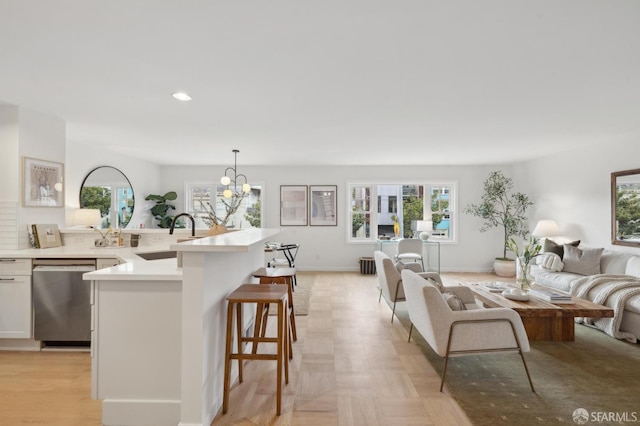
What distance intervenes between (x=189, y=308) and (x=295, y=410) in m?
1.02

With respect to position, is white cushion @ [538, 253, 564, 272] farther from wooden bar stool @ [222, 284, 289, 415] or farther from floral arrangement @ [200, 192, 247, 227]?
floral arrangement @ [200, 192, 247, 227]

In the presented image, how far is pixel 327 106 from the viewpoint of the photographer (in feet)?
11.4

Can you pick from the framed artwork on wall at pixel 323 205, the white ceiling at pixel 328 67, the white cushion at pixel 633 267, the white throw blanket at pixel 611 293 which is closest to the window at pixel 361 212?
the framed artwork on wall at pixel 323 205

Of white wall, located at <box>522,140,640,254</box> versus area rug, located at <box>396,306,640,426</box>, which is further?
white wall, located at <box>522,140,640,254</box>

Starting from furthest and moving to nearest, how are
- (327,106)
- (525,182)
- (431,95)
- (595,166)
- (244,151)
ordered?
(525,182) < (244,151) < (595,166) < (327,106) < (431,95)

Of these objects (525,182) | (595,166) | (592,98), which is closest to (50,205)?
(592,98)

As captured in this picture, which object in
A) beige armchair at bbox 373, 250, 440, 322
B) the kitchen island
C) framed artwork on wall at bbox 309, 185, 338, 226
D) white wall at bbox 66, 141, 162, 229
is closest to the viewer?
the kitchen island

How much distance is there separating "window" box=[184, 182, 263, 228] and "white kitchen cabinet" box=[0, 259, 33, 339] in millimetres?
4437

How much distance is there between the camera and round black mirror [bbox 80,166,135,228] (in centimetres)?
534

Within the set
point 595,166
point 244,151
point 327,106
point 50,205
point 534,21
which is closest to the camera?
point 534,21

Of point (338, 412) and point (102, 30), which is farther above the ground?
point (102, 30)

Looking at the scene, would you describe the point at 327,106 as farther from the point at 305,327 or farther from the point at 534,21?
the point at 305,327

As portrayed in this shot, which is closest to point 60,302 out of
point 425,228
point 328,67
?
point 328,67

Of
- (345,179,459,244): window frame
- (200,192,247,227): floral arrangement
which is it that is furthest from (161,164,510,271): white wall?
(200,192,247,227): floral arrangement
